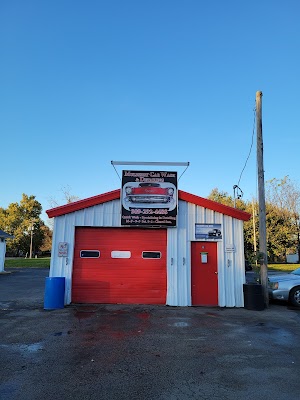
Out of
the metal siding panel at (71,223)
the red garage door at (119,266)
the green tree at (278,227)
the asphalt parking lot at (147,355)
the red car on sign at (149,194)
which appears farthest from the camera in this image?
the green tree at (278,227)

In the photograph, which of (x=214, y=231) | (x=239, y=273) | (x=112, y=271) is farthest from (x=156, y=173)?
(x=239, y=273)

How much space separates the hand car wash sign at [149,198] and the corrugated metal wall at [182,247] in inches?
12.8

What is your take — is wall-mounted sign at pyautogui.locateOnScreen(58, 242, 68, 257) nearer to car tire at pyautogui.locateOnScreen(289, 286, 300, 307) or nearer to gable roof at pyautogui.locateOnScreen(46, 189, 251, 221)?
gable roof at pyautogui.locateOnScreen(46, 189, 251, 221)

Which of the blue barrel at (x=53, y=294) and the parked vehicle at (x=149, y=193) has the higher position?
the parked vehicle at (x=149, y=193)

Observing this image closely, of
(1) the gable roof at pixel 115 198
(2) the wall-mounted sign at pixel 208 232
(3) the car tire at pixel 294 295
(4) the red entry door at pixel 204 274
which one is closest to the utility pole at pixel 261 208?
(1) the gable roof at pixel 115 198

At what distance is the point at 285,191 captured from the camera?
47.1 m

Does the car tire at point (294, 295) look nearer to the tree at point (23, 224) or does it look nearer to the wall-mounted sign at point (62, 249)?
the wall-mounted sign at point (62, 249)

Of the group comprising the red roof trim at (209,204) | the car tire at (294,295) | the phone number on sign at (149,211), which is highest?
the red roof trim at (209,204)

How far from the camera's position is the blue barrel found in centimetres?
956

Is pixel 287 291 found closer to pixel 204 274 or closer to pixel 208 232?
pixel 204 274

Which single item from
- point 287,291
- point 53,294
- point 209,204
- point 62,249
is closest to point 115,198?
point 62,249

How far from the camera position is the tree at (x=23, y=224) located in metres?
62.8

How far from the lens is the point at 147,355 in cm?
541

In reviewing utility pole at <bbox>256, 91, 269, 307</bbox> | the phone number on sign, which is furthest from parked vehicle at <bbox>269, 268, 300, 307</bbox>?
the phone number on sign
